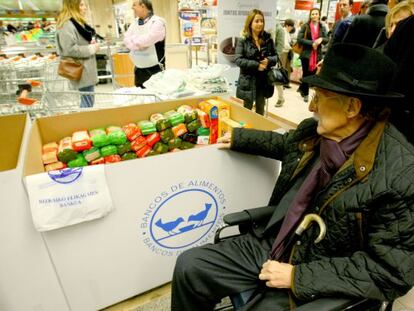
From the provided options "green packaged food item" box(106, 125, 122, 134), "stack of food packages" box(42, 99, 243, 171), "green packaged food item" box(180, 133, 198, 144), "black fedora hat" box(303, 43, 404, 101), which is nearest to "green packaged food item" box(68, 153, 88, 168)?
"stack of food packages" box(42, 99, 243, 171)

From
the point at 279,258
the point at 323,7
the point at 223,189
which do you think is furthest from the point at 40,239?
the point at 323,7

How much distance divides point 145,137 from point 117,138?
0.18 metres

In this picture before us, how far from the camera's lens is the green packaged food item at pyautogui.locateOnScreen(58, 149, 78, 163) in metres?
1.52

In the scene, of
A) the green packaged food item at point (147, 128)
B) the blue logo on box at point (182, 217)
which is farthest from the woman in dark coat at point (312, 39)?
the blue logo on box at point (182, 217)

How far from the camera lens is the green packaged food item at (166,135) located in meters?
1.77

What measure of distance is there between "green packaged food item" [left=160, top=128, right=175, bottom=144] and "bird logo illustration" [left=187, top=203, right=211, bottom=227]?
49cm

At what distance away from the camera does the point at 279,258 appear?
1192 millimetres

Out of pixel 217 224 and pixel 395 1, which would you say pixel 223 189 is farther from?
pixel 395 1

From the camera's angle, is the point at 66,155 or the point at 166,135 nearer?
the point at 66,155

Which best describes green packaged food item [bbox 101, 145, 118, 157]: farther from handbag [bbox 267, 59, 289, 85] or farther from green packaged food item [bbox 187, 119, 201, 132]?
handbag [bbox 267, 59, 289, 85]

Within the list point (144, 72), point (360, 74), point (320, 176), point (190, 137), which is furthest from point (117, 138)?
point (144, 72)

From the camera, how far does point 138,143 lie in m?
1.73

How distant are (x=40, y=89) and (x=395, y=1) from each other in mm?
3212

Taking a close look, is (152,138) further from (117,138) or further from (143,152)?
(117,138)
